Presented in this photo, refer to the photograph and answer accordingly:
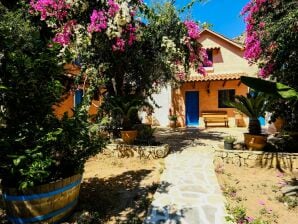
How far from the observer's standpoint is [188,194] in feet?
21.1

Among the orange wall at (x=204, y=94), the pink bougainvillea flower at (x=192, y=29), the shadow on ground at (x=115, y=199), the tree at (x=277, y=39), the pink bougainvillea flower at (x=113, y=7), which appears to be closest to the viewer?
the shadow on ground at (x=115, y=199)

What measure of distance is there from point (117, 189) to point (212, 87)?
14.8 meters

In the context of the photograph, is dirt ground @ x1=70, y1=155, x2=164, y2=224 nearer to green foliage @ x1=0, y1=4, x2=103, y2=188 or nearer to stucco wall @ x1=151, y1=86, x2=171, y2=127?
green foliage @ x1=0, y1=4, x2=103, y2=188

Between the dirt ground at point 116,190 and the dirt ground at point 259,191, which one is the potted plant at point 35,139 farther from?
the dirt ground at point 259,191

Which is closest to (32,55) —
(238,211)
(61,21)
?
(61,21)

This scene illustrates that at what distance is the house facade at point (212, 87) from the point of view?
19562 mm

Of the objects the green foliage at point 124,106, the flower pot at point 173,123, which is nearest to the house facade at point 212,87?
the flower pot at point 173,123

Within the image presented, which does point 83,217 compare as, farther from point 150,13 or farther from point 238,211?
point 150,13

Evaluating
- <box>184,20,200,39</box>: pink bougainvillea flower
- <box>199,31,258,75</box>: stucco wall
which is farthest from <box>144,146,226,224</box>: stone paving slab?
<box>199,31,258,75</box>: stucco wall

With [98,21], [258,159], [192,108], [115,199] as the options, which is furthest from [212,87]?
[115,199]

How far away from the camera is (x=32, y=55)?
16.6ft

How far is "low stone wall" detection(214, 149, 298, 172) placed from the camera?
834cm

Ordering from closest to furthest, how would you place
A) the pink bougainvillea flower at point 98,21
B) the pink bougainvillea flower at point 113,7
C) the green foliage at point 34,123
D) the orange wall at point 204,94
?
the green foliage at point 34,123, the pink bougainvillea flower at point 113,7, the pink bougainvillea flower at point 98,21, the orange wall at point 204,94

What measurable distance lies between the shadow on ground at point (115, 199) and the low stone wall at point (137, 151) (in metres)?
1.95
